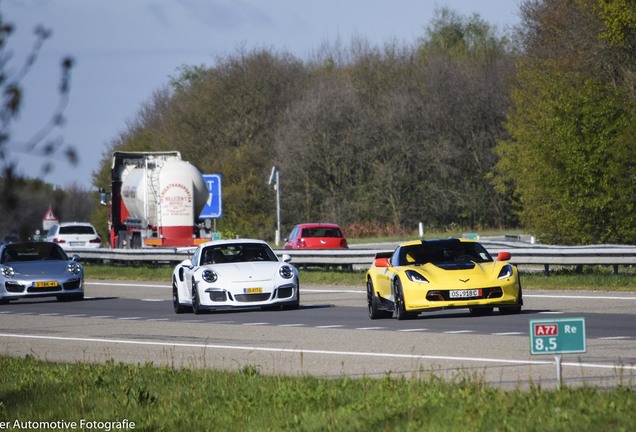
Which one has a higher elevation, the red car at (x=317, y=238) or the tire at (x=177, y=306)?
the red car at (x=317, y=238)

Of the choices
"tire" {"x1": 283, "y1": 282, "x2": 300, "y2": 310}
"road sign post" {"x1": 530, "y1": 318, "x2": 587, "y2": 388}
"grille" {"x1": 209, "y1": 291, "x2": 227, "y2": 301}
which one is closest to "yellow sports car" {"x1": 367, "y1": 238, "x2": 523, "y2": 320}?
"tire" {"x1": 283, "y1": 282, "x2": 300, "y2": 310}

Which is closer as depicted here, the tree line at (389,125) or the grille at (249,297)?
the grille at (249,297)

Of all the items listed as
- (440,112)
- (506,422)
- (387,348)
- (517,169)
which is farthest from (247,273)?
(440,112)

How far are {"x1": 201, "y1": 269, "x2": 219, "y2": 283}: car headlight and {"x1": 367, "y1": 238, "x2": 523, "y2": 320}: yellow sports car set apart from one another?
12.4 feet

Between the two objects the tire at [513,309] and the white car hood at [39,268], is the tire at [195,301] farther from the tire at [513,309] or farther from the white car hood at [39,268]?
the white car hood at [39,268]

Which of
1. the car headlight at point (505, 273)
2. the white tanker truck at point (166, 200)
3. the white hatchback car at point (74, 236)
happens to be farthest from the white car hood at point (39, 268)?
the white hatchback car at point (74, 236)

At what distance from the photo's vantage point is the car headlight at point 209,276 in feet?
82.4

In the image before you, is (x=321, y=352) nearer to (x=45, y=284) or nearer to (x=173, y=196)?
(x=45, y=284)

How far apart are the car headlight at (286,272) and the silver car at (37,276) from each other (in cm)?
804

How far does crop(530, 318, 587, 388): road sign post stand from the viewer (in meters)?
9.58

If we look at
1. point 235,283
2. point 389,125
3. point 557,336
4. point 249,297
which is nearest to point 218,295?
Answer: point 235,283

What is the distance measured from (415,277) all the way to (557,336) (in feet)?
38.1

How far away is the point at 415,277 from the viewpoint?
2123 cm

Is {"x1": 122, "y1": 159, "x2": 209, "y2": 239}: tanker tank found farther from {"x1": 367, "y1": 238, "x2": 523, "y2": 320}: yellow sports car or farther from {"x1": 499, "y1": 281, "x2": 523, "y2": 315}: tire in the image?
{"x1": 499, "y1": 281, "x2": 523, "y2": 315}: tire
